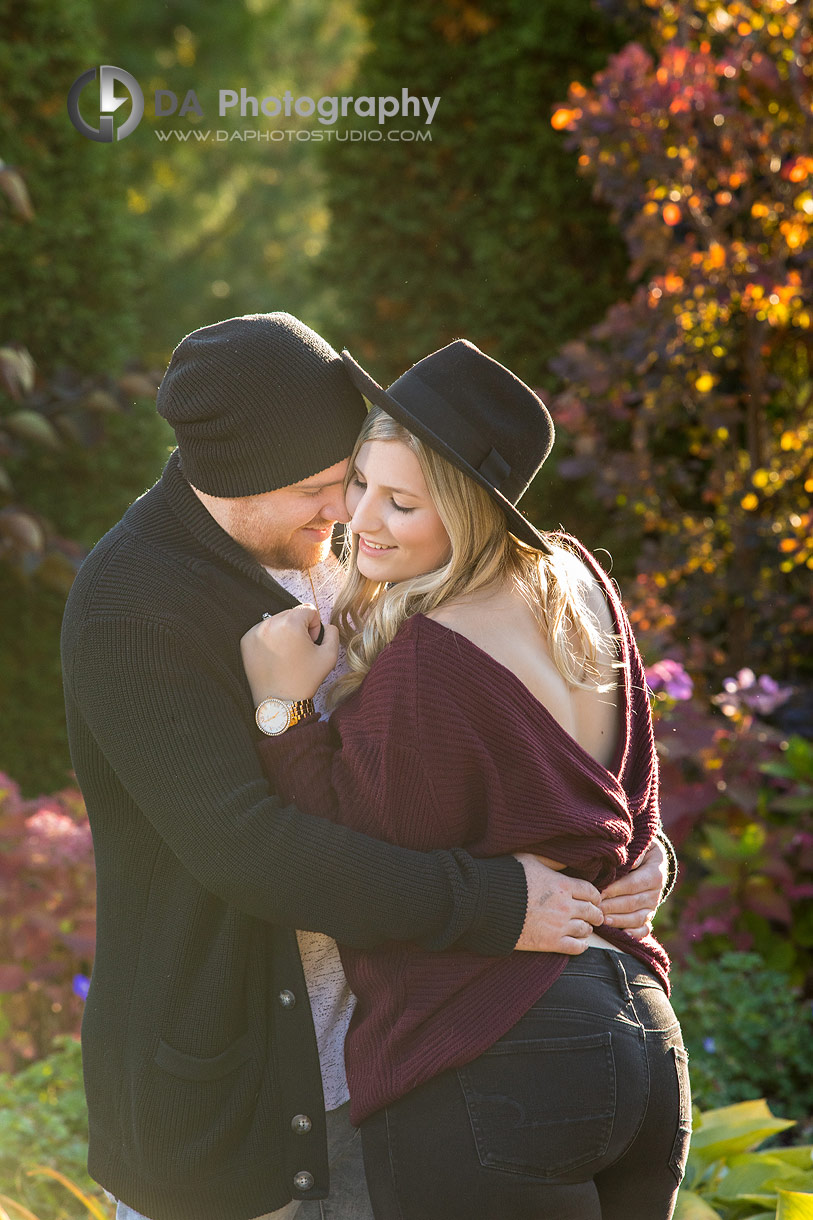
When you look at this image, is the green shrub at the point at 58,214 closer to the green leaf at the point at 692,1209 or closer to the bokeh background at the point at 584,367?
the bokeh background at the point at 584,367

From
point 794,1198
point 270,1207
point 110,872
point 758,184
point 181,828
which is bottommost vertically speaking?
point 794,1198

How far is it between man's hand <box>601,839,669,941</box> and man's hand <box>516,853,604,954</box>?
0.06m

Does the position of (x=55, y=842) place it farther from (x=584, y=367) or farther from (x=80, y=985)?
(x=584, y=367)

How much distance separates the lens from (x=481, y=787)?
69.2 inches

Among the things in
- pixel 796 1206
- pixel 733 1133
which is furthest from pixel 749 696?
pixel 796 1206

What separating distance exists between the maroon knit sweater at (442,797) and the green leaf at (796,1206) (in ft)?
2.31

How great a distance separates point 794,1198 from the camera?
2080 mm

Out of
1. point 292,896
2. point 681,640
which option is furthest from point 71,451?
point 292,896

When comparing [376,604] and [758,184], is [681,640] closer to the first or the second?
[758,184]

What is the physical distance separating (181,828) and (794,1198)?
130 centimetres

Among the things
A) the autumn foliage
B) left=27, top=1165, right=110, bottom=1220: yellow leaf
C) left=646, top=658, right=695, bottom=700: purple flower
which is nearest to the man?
left=27, top=1165, right=110, bottom=1220: yellow leaf

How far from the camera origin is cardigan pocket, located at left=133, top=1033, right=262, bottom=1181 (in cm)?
178

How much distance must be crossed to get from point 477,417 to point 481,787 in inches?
23.0

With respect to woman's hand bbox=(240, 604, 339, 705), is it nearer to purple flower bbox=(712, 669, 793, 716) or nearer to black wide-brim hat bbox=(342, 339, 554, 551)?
black wide-brim hat bbox=(342, 339, 554, 551)
